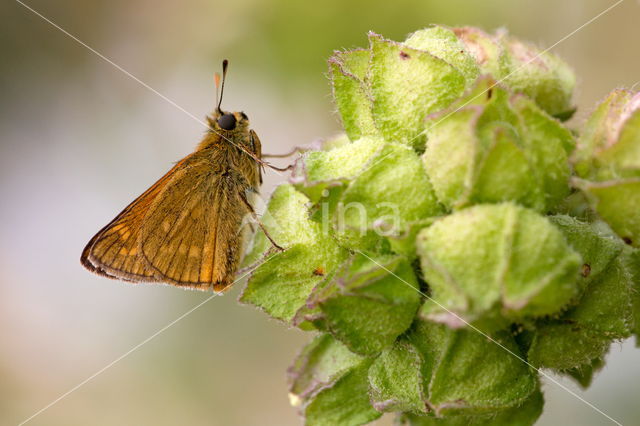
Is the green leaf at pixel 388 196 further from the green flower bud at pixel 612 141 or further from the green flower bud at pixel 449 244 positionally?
the green flower bud at pixel 612 141

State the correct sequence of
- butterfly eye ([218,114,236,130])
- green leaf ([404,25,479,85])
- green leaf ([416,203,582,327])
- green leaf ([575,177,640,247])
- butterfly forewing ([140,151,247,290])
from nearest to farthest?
green leaf ([416,203,582,327]) < green leaf ([575,177,640,247]) < green leaf ([404,25,479,85]) < butterfly forewing ([140,151,247,290]) < butterfly eye ([218,114,236,130])

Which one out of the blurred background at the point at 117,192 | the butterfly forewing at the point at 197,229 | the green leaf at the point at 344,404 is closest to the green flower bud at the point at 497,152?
the green leaf at the point at 344,404

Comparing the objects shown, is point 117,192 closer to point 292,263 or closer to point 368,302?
point 292,263

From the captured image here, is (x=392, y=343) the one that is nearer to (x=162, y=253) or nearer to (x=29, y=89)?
(x=162, y=253)

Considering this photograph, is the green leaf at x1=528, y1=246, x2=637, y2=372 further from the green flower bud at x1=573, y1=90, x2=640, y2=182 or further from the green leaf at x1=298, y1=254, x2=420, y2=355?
the green leaf at x1=298, y1=254, x2=420, y2=355

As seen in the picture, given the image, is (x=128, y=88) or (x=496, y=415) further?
(x=128, y=88)

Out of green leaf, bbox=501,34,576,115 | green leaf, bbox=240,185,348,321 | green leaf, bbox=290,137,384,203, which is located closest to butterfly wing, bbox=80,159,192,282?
green leaf, bbox=240,185,348,321

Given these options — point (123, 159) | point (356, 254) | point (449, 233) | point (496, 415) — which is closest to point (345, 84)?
point (356, 254)
